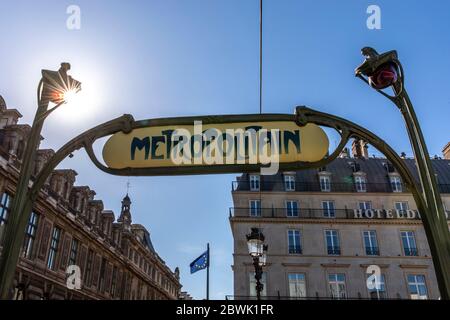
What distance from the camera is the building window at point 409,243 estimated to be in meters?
34.1

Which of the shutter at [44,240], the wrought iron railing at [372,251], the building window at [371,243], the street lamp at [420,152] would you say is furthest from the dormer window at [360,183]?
the street lamp at [420,152]

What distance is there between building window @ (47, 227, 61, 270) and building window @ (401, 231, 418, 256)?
95.5 feet

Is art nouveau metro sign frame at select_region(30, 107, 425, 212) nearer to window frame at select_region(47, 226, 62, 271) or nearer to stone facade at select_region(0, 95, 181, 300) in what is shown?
stone facade at select_region(0, 95, 181, 300)

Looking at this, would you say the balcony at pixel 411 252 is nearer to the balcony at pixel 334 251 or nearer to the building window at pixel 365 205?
the building window at pixel 365 205

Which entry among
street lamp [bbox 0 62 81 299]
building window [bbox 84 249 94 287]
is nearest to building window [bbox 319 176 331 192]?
building window [bbox 84 249 94 287]

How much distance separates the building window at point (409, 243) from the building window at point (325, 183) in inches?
303

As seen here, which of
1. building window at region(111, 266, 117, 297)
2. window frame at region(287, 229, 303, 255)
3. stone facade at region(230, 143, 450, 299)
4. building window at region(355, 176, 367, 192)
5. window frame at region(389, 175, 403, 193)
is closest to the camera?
stone facade at region(230, 143, 450, 299)

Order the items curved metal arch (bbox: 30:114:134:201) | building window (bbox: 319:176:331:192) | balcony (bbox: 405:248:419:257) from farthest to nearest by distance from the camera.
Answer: building window (bbox: 319:176:331:192), balcony (bbox: 405:248:419:257), curved metal arch (bbox: 30:114:134:201)

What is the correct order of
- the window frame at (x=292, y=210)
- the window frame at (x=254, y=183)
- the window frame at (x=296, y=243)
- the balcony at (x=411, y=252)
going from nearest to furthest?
the balcony at (x=411, y=252), the window frame at (x=296, y=243), the window frame at (x=292, y=210), the window frame at (x=254, y=183)

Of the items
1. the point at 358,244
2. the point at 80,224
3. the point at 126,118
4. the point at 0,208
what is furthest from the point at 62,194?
the point at 126,118

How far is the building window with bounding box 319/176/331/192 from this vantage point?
3816cm
